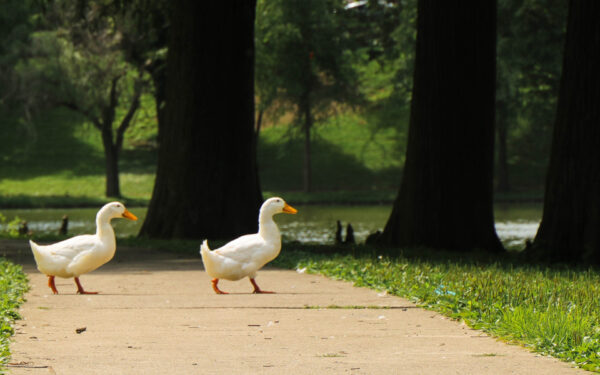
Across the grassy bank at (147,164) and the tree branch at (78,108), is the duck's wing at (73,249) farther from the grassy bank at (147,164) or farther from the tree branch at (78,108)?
the tree branch at (78,108)

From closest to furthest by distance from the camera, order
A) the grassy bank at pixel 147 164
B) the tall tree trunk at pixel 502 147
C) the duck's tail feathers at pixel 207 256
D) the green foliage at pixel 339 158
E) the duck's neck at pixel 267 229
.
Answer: the duck's tail feathers at pixel 207 256, the duck's neck at pixel 267 229, the tall tree trunk at pixel 502 147, the grassy bank at pixel 147 164, the green foliage at pixel 339 158

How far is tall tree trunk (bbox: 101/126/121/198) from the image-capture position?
48.7 metres

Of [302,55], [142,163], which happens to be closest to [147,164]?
[142,163]

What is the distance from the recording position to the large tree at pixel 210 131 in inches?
721

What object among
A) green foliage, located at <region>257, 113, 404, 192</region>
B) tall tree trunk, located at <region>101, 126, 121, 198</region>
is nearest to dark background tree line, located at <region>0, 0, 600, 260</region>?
tall tree trunk, located at <region>101, 126, 121, 198</region>

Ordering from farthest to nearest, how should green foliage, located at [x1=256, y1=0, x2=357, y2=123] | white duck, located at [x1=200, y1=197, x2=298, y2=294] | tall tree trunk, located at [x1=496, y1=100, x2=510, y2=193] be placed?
green foliage, located at [x1=256, y1=0, x2=357, y2=123] → tall tree trunk, located at [x1=496, y1=100, x2=510, y2=193] → white duck, located at [x1=200, y1=197, x2=298, y2=294]

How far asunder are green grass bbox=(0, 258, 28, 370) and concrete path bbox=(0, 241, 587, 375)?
9cm

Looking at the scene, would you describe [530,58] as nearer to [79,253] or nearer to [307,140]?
[307,140]

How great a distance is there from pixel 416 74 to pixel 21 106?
124ft

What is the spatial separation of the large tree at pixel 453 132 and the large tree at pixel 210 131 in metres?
3.71

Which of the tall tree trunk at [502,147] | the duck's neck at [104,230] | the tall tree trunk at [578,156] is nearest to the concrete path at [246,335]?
the duck's neck at [104,230]

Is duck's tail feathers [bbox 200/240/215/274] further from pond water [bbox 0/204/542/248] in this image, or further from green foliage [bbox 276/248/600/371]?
pond water [bbox 0/204/542/248]

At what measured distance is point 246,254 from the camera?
9914 mm

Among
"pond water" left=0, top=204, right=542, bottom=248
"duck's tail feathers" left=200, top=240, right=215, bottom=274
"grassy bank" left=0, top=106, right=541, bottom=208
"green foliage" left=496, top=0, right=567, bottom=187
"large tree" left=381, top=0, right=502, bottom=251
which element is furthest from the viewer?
"grassy bank" left=0, top=106, right=541, bottom=208
